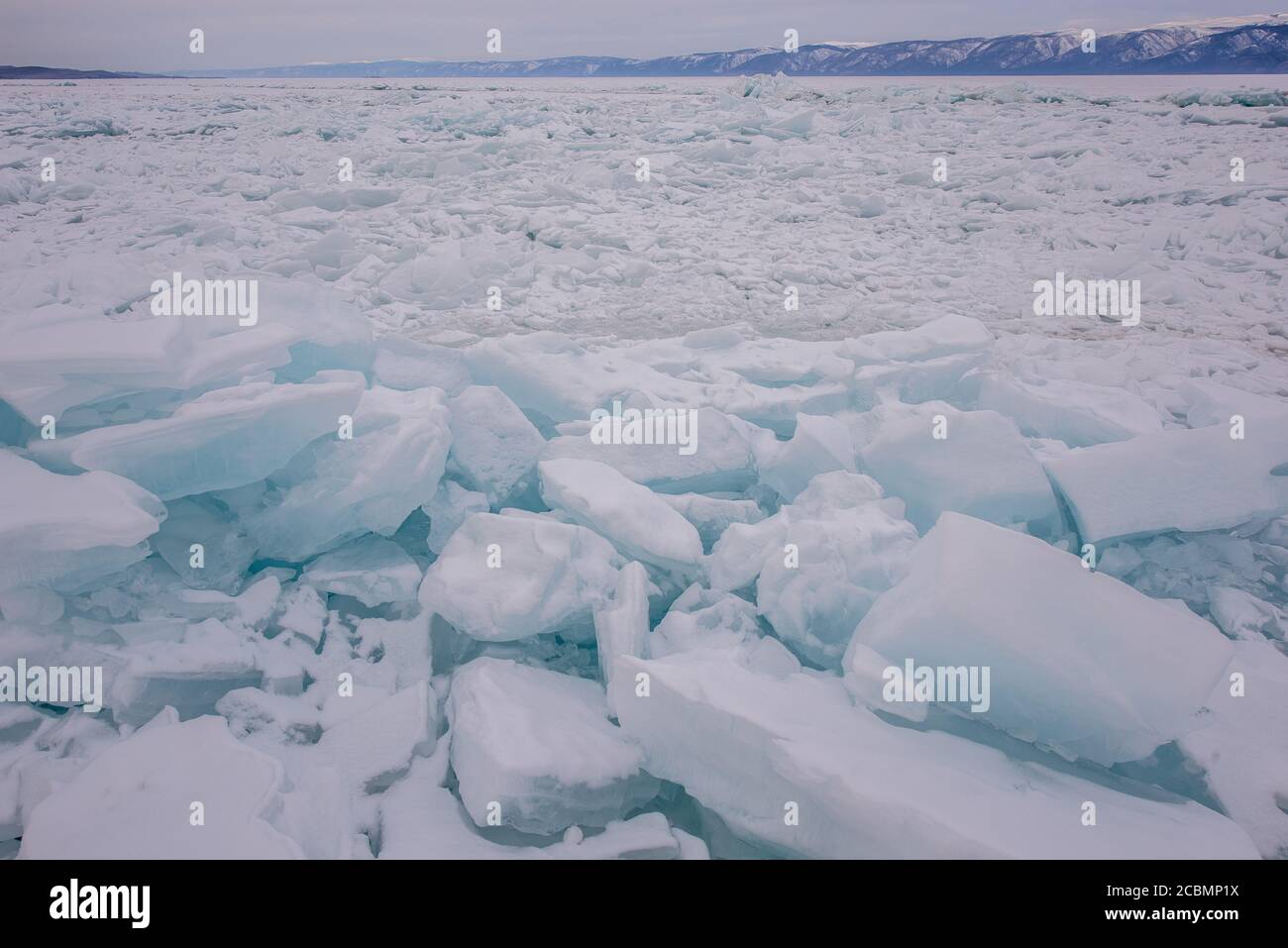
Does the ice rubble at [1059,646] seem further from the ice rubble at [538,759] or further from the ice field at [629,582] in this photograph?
the ice rubble at [538,759]

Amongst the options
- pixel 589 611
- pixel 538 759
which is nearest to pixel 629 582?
pixel 589 611

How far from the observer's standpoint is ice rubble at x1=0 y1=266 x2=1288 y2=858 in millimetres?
1695

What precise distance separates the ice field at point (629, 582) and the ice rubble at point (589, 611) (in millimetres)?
11

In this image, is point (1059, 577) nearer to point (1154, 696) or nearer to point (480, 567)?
point (1154, 696)

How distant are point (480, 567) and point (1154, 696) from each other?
181cm

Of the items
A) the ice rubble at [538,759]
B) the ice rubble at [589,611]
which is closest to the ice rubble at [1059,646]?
the ice rubble at [589,611]

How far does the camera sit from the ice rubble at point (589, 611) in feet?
5.56

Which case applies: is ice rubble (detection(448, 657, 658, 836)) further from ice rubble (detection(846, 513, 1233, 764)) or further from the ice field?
ice rubble (detection(846, 513, 1233, 764))

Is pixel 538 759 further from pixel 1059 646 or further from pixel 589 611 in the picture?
pixel 1059 646

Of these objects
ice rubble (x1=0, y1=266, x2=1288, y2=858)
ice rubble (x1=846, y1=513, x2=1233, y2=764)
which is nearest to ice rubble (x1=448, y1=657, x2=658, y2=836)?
ice rubble (x1=0, y1=266, x2=1288, y2=858)

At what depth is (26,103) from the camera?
51.1ft

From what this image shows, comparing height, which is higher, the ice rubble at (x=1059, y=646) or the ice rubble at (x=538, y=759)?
the ice rubble at (x=1059, y=646)

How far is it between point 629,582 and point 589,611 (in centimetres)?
15
